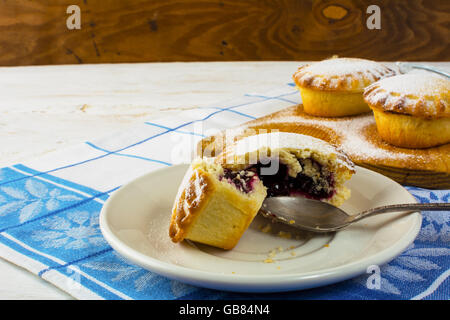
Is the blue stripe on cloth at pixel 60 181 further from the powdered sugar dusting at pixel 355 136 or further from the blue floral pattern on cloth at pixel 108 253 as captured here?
the powdered sugar dusting at pixel 355 136

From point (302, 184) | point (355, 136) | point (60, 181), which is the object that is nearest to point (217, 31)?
point (355, 136)

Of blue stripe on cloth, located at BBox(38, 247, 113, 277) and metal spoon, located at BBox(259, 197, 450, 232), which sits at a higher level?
metal spoon, located at BBox(259, 197, 450, 232)

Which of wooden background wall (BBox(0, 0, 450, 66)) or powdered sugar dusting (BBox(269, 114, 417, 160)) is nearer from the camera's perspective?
powdered sugar dusting (BBox(269, 114, 417, 160))

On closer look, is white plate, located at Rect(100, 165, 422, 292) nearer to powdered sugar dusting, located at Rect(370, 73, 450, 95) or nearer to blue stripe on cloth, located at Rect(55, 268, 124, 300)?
blue stripe on cloth, located at Rect(55, 268, 124, 300)

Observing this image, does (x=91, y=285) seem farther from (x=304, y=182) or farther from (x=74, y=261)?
(x=304, y=182)

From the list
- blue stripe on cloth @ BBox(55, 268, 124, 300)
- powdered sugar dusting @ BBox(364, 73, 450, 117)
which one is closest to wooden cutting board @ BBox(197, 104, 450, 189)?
powdered sugar dusting @ BBox(364, 73, 450, 117)

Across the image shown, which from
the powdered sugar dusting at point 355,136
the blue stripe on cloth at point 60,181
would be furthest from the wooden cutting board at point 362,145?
the blue stripe on cloth at point 60,181

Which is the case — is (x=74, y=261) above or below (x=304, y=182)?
below
